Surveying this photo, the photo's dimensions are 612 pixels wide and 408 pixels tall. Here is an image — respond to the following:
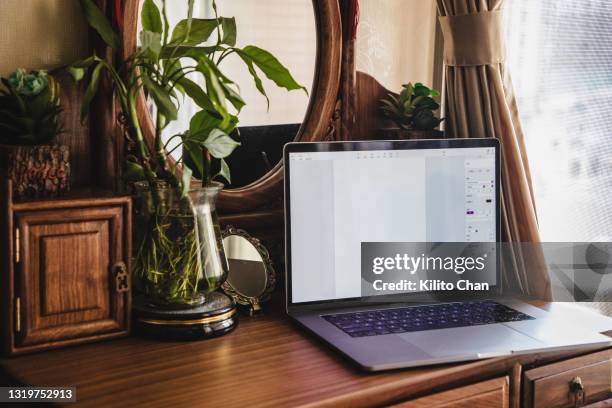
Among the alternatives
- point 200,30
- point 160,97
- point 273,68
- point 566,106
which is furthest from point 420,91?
point 160,97

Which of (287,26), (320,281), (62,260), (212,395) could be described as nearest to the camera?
(212,395)

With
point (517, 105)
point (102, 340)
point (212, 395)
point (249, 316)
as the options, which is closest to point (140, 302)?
point (102, 340)

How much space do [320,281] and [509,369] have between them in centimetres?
38

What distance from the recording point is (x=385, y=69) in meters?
1.79

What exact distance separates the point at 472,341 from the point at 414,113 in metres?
0.61

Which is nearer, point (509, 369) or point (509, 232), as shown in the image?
point (509, 369)

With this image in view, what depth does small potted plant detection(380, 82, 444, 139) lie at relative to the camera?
1.65m

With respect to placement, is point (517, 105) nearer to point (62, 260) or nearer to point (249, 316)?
point (249, 316)

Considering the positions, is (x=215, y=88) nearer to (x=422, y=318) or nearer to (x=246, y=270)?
(x=246, y=270)

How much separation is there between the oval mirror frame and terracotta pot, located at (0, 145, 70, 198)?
1.15ft

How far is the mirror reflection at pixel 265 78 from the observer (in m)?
1.45

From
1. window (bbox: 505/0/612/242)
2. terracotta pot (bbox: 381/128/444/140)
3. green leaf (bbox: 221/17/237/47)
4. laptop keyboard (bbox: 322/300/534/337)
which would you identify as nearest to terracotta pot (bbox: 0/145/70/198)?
green leaf (bbox: 221/17/237/47)

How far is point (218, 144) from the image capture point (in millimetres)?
1229

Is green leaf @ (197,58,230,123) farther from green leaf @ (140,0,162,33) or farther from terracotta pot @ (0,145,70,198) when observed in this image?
terracotta pot @ (0,145,70,198)
